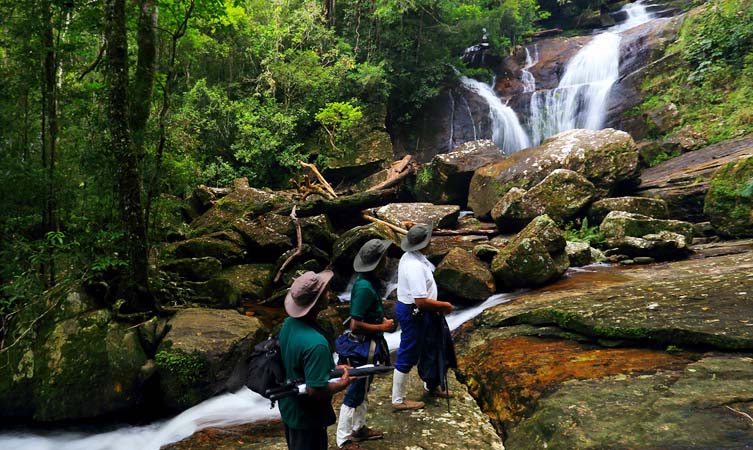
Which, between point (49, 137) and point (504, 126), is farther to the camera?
point (504, 126)

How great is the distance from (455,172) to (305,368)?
1303 cm

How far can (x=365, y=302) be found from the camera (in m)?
3.81

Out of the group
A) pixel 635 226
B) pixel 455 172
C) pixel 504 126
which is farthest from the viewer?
pixel 504 126

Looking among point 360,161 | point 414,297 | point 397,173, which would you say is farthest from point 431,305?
point 360,161

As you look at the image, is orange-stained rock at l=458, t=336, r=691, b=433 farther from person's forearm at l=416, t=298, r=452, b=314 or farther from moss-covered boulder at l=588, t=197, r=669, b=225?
moss-covered boulder at l=588, t=197, r=669, b=225

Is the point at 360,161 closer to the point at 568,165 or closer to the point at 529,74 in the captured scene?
the point at 568,165

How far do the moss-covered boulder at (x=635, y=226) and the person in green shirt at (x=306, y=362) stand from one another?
351 inches

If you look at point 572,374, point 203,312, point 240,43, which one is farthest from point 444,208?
point 240,43

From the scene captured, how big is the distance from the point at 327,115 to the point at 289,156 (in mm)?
2189

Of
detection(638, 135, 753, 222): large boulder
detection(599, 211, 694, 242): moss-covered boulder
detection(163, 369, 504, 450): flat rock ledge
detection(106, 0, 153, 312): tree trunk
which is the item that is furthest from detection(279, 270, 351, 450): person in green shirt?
detection(638, 135, 753, 222): large boulder

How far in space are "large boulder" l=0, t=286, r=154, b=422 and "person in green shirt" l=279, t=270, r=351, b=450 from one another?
12.8 feet

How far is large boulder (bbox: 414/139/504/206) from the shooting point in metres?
14.9

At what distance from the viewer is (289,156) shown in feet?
56.2

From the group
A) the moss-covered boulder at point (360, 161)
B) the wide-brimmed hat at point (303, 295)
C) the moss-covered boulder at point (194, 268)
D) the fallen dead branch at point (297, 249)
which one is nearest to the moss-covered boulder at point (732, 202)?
the fallen dead branch at point (297, 249)
